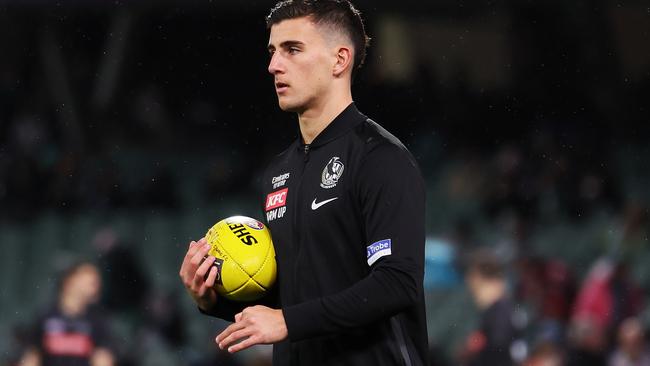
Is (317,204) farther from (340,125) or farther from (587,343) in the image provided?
(587,343)

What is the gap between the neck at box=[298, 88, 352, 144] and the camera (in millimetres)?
3680

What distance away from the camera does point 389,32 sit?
19734 millimetres

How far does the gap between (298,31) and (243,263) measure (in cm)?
74

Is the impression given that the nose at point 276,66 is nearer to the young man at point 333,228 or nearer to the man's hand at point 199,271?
the young man at point 333,228

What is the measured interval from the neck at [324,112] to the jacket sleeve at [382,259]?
0.28 meters

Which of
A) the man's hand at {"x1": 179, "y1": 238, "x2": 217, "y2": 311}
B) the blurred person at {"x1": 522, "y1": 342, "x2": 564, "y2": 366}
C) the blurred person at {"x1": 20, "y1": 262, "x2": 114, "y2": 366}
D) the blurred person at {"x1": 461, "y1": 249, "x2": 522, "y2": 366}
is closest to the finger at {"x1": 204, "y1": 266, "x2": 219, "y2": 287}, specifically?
the man's hand at {"x1": 179, "y1": 238, "x2": 217, "y2": 311}

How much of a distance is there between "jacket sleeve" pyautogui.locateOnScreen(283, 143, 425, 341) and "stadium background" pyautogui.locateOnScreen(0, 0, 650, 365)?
8.40 metres

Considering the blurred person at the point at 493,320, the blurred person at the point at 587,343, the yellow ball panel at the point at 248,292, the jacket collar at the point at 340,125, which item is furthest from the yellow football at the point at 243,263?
the blurred person at the point at 587,343

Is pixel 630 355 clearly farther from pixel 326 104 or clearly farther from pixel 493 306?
pixel 326 104

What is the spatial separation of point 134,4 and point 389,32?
577 cm

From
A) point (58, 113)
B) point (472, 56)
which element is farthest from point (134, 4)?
point (472, 56)

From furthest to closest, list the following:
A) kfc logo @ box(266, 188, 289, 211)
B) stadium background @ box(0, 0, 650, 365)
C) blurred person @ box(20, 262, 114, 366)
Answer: stadium background @ box(0, 0, 650, 365) → blurred person @ box(20, 262, 114, 366) → kfc logo @ box(266, 188, 289, 211)

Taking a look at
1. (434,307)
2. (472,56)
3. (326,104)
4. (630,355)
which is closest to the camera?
(326,104)

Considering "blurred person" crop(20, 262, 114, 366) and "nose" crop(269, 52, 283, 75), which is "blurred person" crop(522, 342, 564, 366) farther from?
"nose" crop(269, 52, 283, 75)
